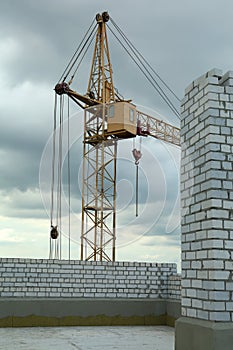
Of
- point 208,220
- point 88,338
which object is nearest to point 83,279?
point 88,338

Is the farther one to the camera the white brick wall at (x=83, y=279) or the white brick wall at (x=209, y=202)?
the white brick wall at (x=83, y=279)

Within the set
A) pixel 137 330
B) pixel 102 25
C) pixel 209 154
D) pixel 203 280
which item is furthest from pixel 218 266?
pixel 102 25

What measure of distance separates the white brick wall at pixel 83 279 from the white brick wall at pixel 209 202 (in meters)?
4.28

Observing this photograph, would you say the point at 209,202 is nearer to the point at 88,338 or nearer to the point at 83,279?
the point at 88,338

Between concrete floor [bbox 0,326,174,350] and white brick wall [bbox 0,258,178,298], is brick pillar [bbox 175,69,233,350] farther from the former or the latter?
white brick wall [bbox 0,258,178,298]

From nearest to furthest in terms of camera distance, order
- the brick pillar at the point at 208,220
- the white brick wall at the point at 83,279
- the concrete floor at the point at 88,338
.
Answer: the brick pillar at the point at 208,220
the concrete floor at the point at 88,338
the white brick wall at the point at 83,279

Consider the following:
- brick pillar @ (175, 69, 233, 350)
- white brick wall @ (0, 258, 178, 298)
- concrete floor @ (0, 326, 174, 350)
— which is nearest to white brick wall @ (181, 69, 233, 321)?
brick pillar @ (175, 69, 233, 350)

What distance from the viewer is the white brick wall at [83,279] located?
8758mm

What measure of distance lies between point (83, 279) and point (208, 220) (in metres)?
5.00

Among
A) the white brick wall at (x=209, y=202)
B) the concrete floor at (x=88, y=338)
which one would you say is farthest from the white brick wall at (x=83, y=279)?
the white brick wall at (x=209, y=202)

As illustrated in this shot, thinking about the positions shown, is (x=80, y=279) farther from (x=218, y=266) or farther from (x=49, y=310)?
(x=218, y=266)

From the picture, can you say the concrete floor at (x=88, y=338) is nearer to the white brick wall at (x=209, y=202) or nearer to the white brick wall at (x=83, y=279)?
the white brick wall at (x=83, y=279)

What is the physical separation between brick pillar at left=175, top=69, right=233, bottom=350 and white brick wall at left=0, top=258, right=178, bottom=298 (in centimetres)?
428

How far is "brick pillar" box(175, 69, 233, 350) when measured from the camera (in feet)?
14.7
